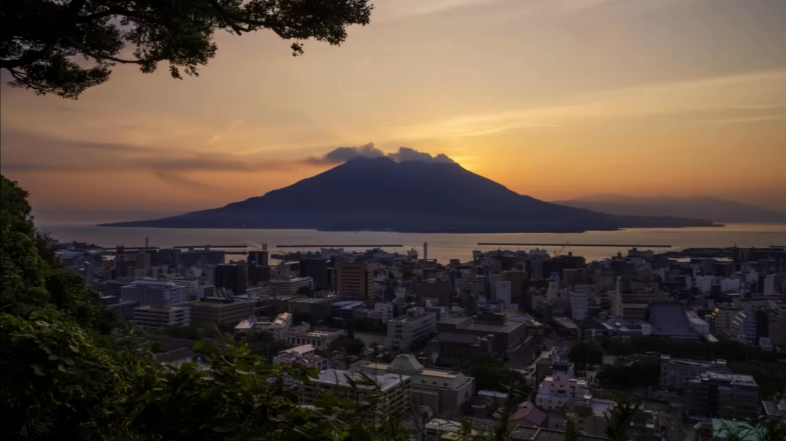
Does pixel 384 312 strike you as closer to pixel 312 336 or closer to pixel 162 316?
pixel 312 336

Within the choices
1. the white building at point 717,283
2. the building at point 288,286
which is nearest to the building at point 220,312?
the building at point 288,286

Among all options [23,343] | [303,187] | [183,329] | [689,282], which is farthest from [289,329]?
[303,187]

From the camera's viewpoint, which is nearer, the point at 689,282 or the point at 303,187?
the point at 689,282

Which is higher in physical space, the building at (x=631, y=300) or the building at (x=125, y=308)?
the building at (x=631, y=300)

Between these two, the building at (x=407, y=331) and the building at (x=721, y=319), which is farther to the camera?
the building at (x=407, y=331)

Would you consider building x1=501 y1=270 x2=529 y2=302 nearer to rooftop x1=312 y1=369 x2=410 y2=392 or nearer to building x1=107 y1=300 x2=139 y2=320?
rooftop x1=312 y1=369 x2=410 y2=392

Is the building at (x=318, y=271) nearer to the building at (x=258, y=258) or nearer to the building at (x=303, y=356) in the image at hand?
the building at (x=258, y=258)

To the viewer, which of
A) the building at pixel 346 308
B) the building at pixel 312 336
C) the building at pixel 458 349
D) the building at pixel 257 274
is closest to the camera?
the building at pixel 458 349

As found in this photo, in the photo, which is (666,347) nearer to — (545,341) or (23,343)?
(545,341)
